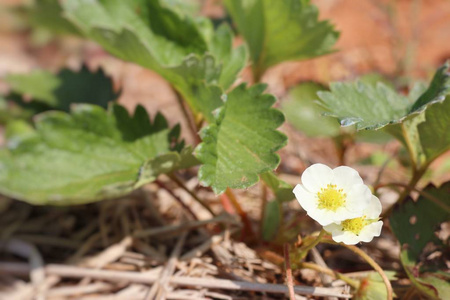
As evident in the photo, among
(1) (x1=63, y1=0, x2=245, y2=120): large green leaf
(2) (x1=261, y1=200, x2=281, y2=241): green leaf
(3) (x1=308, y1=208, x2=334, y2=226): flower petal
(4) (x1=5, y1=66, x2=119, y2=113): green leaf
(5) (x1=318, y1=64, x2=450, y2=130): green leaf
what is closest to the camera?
(3) (x1=308, y1=208, x2=334, y2=226): flower petal

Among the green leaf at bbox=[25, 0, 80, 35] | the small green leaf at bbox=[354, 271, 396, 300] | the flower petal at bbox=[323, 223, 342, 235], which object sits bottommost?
the small green leaf at bbox=[354, 271, 396, 300]

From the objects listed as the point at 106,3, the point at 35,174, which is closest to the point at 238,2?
the point at 106,3

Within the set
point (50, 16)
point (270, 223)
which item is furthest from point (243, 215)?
point (50, 16)

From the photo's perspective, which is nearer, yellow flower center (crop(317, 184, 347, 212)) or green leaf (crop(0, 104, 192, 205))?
yellow flower center (crop(317, 184, 347, 212))

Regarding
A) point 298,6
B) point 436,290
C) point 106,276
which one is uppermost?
point 298,6

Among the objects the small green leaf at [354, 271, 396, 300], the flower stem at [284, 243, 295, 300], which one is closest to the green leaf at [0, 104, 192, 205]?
the flower stem at [284, 243, 295, 300]

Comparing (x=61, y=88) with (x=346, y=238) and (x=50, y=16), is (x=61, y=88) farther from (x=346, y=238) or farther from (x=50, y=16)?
(x=346, y=238)

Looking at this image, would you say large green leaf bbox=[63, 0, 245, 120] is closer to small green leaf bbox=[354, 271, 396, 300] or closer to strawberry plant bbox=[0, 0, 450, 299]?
strawberry plant bbox=[0, 0, 450, 299]

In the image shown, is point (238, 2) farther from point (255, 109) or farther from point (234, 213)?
point (234, 213)
